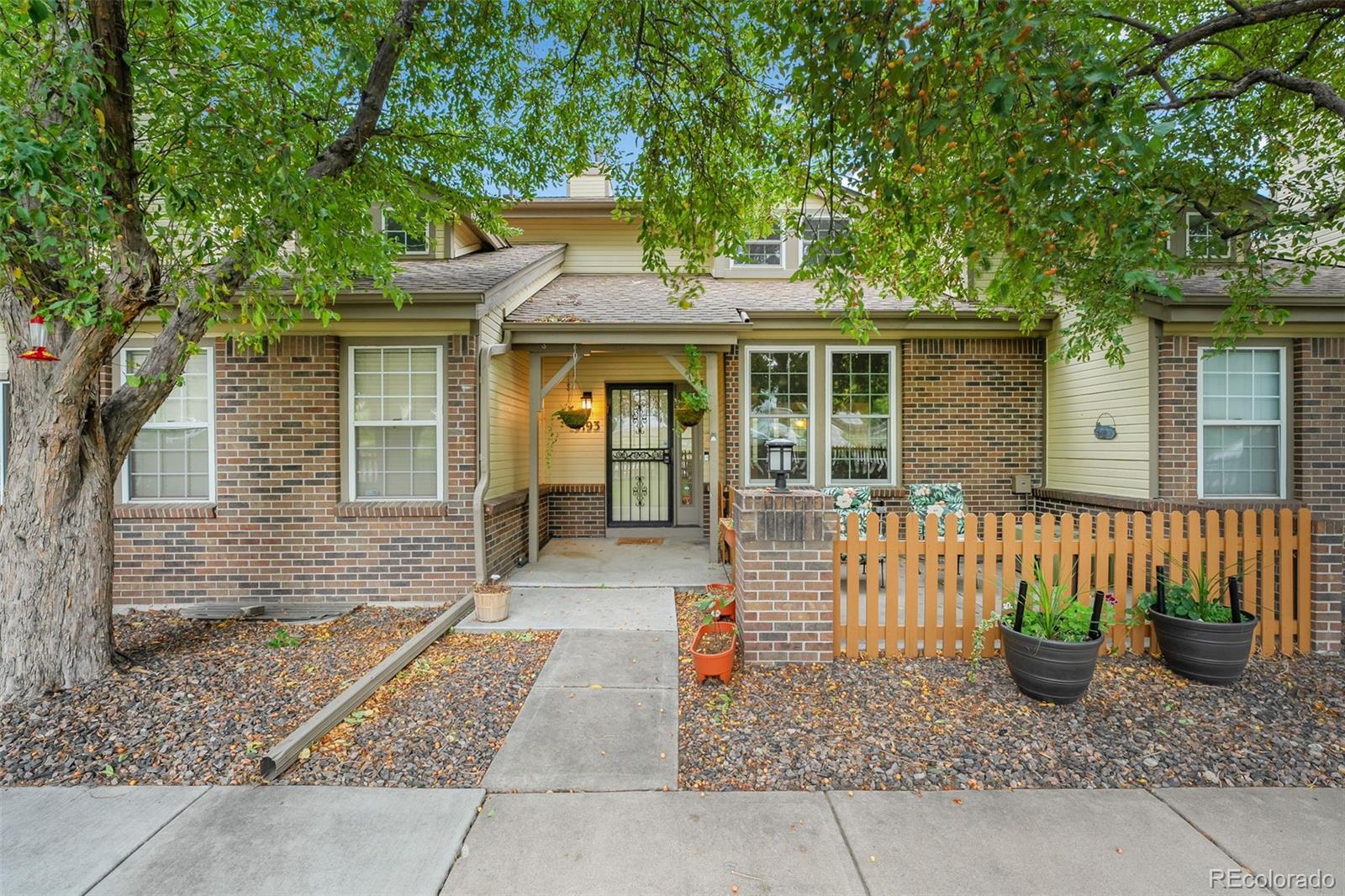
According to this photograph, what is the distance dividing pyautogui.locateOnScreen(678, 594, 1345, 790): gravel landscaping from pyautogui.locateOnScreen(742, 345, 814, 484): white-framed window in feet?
12.9

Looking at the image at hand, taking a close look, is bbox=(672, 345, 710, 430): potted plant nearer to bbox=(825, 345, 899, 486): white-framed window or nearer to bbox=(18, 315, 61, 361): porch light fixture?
bbox=(825, 345, 899, 486): white-framed window

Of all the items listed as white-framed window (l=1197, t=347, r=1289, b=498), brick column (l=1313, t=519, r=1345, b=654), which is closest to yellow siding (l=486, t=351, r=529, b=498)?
brick column (l=1313, t=519, r=1345, b=654)

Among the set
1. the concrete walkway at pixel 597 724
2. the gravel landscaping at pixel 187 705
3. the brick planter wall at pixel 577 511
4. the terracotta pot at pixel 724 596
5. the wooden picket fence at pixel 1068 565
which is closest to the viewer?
the concrete walkway at pixel 597 724

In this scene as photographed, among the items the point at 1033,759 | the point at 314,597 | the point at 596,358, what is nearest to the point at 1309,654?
the point at 1033,759

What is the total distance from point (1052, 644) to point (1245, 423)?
517 cm

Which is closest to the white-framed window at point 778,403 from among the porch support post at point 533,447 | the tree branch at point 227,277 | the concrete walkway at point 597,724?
the porch support post at point 533,447

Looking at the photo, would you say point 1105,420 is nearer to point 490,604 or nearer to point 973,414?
point 973,414

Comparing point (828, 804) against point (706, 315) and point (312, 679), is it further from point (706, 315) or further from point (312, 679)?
point (706, 315)

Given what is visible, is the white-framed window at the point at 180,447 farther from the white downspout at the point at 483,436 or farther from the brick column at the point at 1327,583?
the brick column at the point at 1327,583

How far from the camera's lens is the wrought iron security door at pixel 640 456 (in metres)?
9.19

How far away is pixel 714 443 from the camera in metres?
7.08

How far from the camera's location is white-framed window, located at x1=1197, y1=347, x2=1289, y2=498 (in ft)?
20.6

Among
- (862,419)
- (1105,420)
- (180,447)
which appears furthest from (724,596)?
(180,447)

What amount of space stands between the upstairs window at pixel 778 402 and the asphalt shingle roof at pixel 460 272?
3469 millimetres
